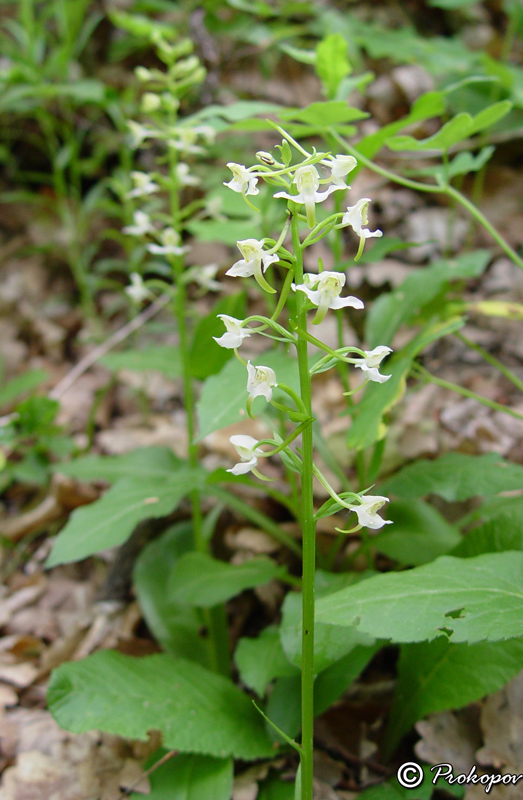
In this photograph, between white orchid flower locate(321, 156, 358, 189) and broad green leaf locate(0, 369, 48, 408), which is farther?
broad green leaf locate(0, 369, 48, 408)

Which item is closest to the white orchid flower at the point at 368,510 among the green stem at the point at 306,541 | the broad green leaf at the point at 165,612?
the green stem at the point at 306,541

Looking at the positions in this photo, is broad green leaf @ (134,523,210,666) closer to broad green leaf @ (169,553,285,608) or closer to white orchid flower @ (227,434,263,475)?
broad green leaf @ (169,553,285,608)

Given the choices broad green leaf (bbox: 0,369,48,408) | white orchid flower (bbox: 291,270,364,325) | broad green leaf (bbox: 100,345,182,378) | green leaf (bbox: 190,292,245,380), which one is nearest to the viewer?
white orchid flower (bbox: 291,270,364,325)

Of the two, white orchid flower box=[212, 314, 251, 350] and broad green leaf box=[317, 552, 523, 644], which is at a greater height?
white orchid flower box=[212, 314, 251, 350]

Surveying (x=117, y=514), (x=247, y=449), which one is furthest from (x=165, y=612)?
(x=247, y=449)

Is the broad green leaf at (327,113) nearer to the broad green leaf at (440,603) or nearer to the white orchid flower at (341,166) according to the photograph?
the white orchid flower at (341,166)

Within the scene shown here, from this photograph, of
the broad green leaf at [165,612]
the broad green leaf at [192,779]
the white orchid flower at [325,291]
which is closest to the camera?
the white orchid flower at [325,291]

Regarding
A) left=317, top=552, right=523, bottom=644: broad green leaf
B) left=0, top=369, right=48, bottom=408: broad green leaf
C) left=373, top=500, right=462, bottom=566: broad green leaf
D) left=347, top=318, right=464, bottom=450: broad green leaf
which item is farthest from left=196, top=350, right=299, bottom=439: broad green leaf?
left=0, top=369, right=48, bottom=408: broad green leaf

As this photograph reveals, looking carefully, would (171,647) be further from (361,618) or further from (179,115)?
(179,115)
